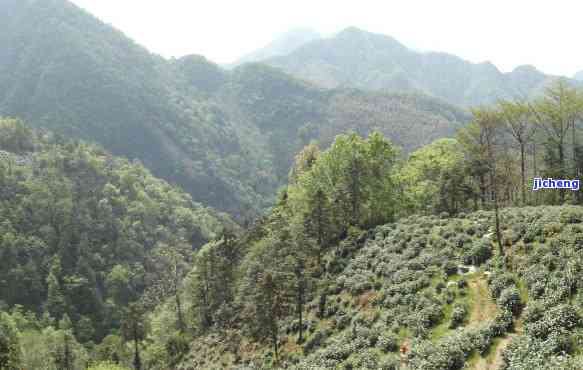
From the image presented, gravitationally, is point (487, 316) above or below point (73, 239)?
above

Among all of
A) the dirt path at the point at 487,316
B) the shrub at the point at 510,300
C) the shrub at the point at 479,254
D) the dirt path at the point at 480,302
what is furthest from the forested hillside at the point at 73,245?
the shrub at the point at 510,300

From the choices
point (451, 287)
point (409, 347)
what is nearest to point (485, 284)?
point (451, 287)

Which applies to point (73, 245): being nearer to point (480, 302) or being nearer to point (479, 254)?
point (479, 254)

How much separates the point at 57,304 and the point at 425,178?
115m

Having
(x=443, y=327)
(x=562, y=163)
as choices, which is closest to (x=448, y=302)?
(x=443, y=327)

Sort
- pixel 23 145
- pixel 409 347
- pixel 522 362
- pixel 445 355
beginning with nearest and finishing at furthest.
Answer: pixel 522 362, pixel 445 355, pixel 409 347, pixel 23 145

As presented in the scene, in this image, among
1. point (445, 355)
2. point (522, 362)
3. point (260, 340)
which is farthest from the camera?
point (260, 340)

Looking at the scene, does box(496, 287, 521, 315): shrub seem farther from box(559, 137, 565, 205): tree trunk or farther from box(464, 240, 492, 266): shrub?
box(559, 137, 565, 205): tree trunk

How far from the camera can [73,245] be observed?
516ft

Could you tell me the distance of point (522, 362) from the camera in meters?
19.5

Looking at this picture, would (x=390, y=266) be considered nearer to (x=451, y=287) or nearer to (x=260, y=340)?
(x=451, y=287)

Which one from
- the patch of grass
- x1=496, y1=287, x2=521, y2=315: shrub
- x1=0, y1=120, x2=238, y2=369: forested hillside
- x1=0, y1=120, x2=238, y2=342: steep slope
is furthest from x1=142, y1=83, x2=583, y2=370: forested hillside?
x1=0, y1=120, x2=238, y2=342: steep slope

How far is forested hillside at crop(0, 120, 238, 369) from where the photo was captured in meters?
132

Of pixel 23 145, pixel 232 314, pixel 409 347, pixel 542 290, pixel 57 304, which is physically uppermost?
pixel 23 145
